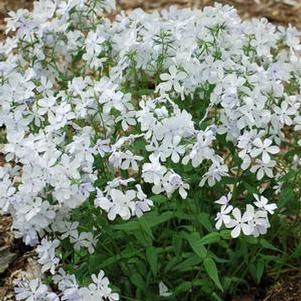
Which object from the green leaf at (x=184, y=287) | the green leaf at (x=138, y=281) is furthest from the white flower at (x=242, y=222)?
the green leaf at (x=138, y=281)

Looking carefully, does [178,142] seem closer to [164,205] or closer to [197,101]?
[164,205]

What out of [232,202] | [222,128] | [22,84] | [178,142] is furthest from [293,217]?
[22,84]

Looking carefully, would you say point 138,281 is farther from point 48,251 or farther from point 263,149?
point 263,149

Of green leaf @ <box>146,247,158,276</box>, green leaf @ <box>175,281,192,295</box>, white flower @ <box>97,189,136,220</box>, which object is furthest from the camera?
green leaf @ <box>175,281,192,295</box>

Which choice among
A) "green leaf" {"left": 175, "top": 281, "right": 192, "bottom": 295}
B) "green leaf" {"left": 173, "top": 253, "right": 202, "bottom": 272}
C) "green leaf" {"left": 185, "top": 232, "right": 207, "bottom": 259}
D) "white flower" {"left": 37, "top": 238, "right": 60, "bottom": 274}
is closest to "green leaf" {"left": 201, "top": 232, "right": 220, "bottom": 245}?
"green leaf" {"left": 185, "top": 232, "right": 207, "bottom": 259}

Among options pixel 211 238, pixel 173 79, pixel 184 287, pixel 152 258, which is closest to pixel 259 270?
pixel 184 287

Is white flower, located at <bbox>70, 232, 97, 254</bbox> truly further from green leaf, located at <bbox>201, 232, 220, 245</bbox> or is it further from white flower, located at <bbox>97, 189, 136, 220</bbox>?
green leaf, located at <bbox>201, 232, 220, 245</bbox>

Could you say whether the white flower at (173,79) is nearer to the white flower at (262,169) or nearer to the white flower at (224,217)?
the white flower at (262,169)
